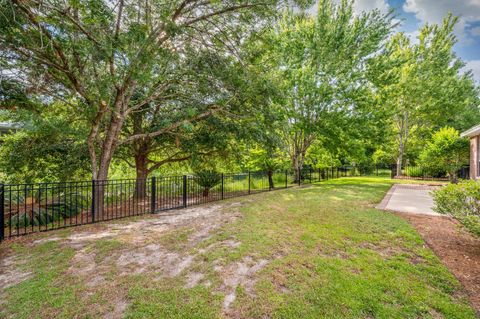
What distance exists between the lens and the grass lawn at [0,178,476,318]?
2.34m

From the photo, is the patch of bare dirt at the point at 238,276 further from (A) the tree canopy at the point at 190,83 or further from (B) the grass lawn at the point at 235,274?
(A) the tree canopy at the point at 190,83

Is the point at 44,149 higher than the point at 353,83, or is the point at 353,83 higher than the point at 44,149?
the point at 353,83

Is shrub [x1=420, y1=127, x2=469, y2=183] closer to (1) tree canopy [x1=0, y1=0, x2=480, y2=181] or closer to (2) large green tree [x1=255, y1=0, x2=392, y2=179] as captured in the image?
(1) tree canopy [x1=0, y1=0, x2=480, y2=181]

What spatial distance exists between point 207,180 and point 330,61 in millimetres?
10445

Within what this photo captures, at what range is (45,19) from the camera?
4180mm

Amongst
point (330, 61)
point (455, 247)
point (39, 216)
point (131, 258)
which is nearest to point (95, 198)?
point (39, 216)

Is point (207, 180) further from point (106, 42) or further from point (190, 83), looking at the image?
point (106, 42)

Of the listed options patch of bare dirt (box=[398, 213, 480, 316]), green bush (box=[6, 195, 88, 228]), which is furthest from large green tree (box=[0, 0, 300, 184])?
patch of bare dirt (box=[398, 213, 480, 316])

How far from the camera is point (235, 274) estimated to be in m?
3.03

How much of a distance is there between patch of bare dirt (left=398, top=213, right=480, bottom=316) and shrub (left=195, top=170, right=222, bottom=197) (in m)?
7.15

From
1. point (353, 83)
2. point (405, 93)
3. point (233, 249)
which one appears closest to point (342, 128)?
point (353, 83)

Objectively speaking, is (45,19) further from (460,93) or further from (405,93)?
(460,93)

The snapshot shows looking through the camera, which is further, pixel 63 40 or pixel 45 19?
pixel 63 40

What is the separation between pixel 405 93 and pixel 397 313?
20888 mm
